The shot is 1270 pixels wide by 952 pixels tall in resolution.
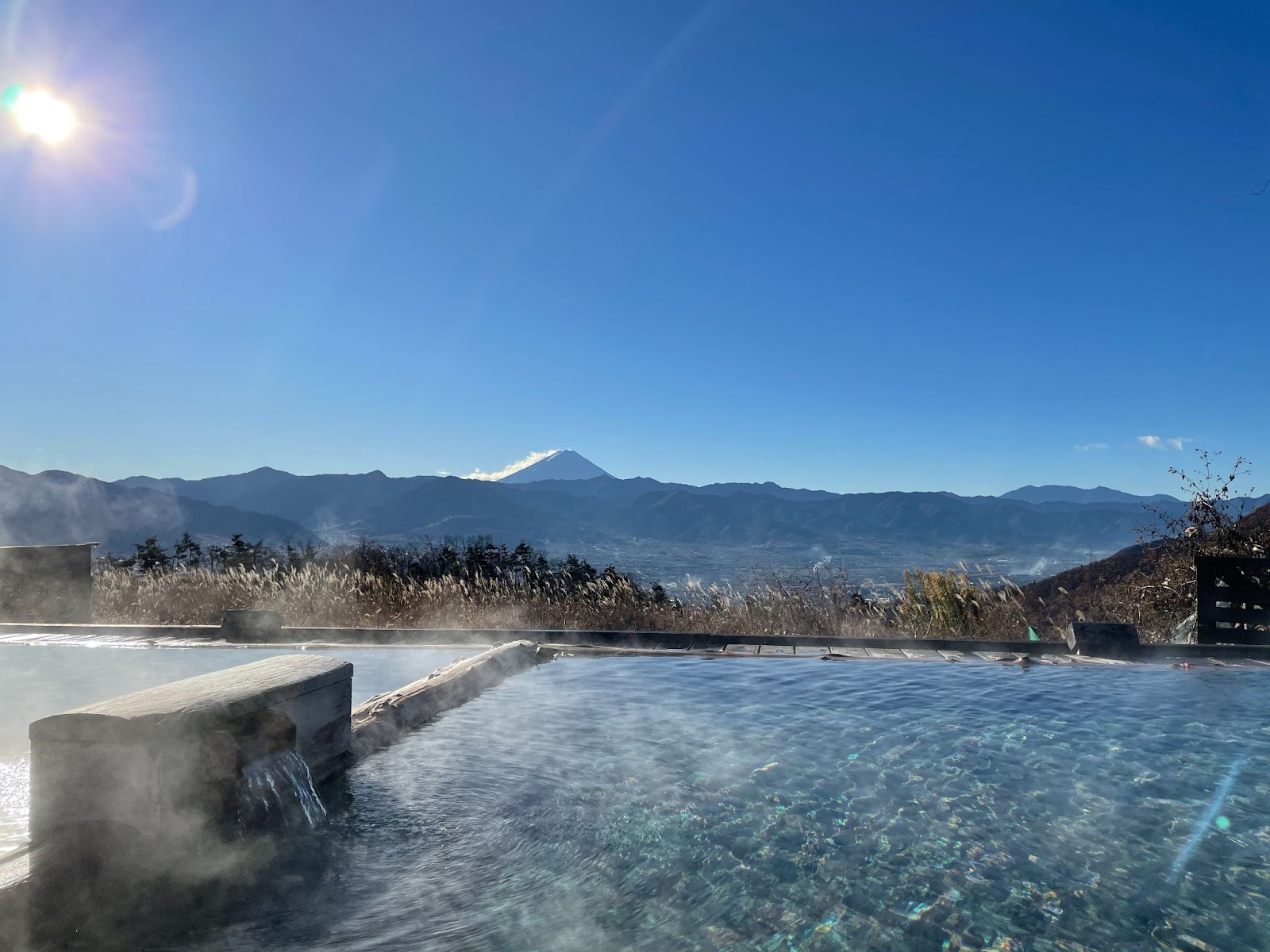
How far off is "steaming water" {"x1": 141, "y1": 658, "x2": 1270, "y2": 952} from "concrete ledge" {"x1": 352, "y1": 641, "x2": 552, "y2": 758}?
13cm

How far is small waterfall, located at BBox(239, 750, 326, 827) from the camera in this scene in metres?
2.31

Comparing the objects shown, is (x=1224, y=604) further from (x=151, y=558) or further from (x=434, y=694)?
(x=151, y=558)

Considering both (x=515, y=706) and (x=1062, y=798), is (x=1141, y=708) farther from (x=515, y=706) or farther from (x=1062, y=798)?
(x=515, y=706)

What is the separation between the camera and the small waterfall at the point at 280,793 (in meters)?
2.31

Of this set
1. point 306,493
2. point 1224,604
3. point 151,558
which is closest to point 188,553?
point 151,558

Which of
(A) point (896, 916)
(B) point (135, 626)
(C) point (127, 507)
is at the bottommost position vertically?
(A) point (896, 916)

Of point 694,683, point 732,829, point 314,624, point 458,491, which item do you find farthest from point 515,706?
point 458,491

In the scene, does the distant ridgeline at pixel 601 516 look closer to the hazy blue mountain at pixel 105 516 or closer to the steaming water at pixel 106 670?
the hazy blue mountain at pixel 105 516

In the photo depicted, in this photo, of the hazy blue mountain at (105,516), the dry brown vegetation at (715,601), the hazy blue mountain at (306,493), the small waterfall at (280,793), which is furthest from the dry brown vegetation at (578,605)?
the hazy blue mountain at (306,493)

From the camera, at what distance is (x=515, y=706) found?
429 centimetres

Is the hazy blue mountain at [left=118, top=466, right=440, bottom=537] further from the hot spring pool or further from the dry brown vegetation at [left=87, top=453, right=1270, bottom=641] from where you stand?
the hot spring pool

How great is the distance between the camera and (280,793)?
2.47m

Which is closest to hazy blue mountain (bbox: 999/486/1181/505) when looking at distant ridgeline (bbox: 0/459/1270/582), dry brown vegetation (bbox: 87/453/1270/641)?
distant ridgeline (bbox: 0/459/1270/582)

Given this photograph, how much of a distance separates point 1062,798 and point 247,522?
314 feet
